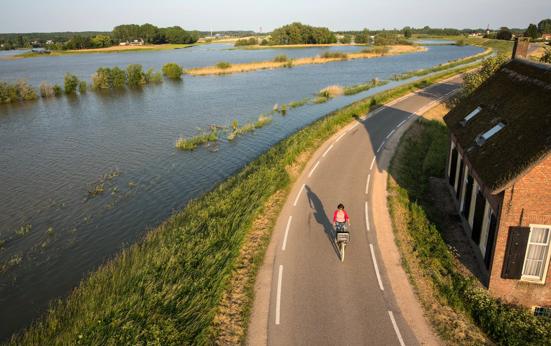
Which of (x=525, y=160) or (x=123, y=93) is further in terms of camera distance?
(x=123, y=93)

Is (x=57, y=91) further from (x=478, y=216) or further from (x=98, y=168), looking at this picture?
(x=478, y=216)

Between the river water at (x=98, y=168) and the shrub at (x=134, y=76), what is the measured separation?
9.95 meters

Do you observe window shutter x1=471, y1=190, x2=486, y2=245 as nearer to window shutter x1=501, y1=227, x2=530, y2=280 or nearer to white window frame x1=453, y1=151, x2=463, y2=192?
window shutter x1=501, y1=227, x2=530, y2=280

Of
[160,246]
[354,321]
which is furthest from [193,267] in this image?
[354,321]

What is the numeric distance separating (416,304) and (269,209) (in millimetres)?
9141

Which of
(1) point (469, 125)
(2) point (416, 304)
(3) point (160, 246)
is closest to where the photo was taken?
(2) point (416, 304)

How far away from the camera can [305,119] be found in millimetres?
45625

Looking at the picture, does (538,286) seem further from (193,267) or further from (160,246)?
(160,246)

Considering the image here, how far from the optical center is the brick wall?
41.5ft

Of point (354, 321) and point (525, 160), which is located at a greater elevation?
point (525, 160)

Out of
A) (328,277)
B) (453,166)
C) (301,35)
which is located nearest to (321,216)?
(328,277)

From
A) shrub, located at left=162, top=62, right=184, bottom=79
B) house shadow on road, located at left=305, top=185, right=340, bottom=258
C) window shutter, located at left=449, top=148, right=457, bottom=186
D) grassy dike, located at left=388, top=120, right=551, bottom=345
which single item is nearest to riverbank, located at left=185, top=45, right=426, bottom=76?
shrub, located at left=162, top=62, right=184, bottom=79

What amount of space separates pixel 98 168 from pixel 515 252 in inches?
1121

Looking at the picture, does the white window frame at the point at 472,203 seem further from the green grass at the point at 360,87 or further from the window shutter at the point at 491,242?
the green grass at the point at 360,87
